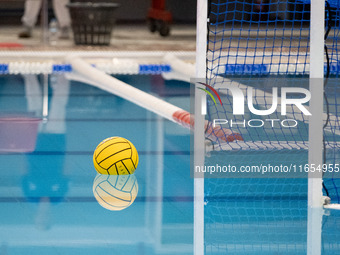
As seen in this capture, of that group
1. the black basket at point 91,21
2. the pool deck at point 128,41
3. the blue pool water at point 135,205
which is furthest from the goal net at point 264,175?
the black basket at point 91,21

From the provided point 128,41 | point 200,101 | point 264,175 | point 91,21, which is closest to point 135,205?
point 200,101

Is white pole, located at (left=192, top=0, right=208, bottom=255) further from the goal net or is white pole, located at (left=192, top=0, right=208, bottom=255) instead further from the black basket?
the black basket

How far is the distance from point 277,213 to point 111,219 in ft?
2.82

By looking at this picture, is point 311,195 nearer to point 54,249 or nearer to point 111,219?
point 111,219

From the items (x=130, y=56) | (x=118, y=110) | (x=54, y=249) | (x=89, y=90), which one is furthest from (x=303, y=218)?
(x=130, y=56)

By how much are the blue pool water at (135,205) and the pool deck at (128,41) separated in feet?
19.2

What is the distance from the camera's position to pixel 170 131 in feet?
19.7

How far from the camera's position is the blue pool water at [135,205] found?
3.21 metres

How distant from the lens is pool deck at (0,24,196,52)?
12.1 m

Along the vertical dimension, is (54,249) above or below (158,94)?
above

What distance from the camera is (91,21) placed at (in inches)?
501

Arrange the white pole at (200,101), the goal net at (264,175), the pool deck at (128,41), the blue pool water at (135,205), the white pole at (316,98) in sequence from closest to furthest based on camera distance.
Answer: the blue pool water at (135,205) → the goal net at (264,175) → the white pole at (316,98) → the white pole at (200,101) → the pool deck at (128,41)

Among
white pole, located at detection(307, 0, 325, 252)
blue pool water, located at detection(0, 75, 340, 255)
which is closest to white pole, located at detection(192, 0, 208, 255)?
blue pool water, located at detection(0, 75, 340, 255)

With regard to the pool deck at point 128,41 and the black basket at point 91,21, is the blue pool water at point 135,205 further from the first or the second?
the black basket at point 91,21
